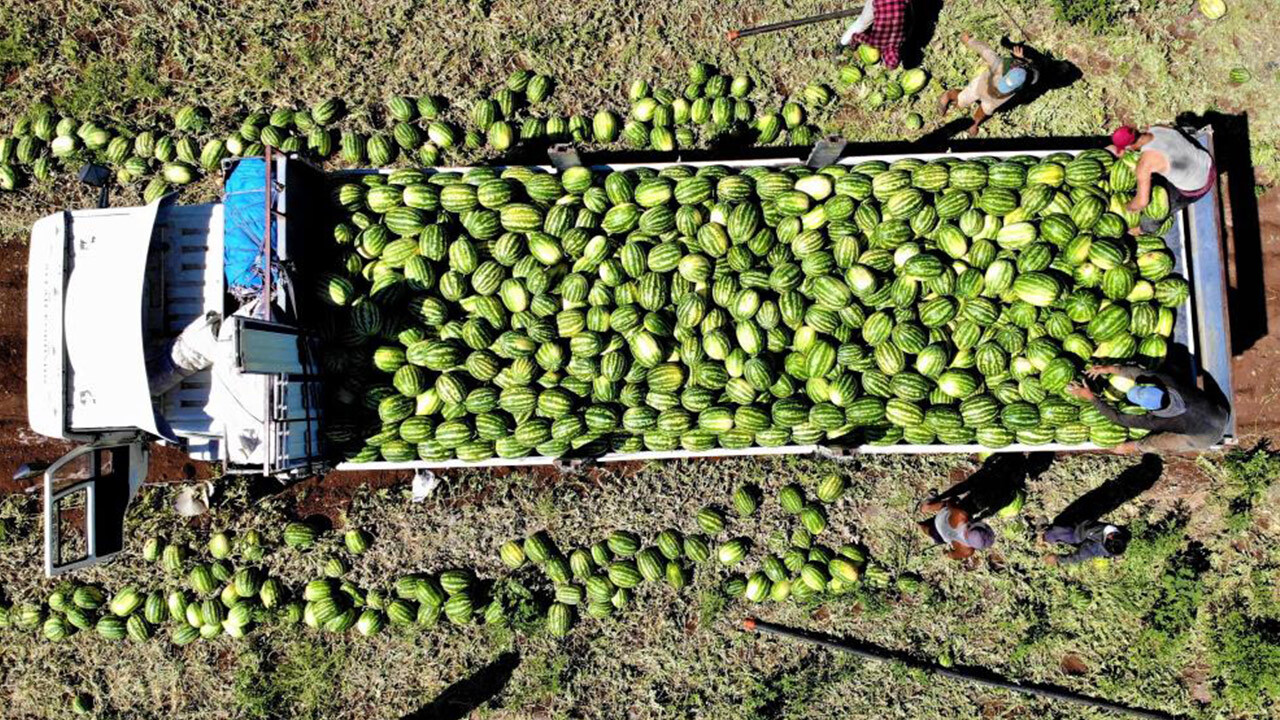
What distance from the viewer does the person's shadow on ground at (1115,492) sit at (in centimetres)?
977

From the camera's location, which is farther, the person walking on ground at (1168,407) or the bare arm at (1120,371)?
the bare arm at (1120,371)

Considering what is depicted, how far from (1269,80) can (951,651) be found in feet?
26.3

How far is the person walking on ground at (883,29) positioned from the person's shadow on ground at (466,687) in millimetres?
8238

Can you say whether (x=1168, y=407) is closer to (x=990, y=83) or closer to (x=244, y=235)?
(x=990, y=83)

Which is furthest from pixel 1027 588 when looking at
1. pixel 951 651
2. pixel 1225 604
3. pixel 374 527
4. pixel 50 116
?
pixel 50 116

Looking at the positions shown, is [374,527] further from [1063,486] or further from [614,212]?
[1063,486]

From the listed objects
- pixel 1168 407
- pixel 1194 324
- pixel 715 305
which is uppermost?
pixel 1194 324

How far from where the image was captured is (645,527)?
31.5 feet

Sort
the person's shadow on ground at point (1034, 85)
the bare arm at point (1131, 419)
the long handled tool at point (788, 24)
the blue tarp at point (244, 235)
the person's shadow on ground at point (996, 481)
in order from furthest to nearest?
the person's shadow on ground at point (1034, 85), the long handled tool at point (788, 24), the person's shadow on ground at point (996, 481), the blue tarp at point (244, 235), the bare arm at point (1131, 419)

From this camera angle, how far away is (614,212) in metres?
8.36

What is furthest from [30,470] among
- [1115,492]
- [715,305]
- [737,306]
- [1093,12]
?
[1093,12]

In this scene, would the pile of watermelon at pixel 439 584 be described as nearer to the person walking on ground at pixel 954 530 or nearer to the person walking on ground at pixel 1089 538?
the person walking on ground at pixel 954 530

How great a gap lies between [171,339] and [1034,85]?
9996 mm

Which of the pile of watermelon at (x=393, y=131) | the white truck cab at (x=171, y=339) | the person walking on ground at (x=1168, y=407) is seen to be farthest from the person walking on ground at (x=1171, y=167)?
the white truck cab at (x=171, y=339)
